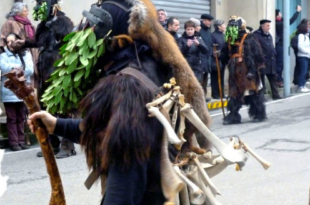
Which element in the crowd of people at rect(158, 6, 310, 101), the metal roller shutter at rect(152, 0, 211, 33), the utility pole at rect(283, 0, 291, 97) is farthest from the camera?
the metal roller shutter at rect(152, 0, 211, 33)

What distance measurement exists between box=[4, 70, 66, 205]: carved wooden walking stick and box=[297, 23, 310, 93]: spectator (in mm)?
15412

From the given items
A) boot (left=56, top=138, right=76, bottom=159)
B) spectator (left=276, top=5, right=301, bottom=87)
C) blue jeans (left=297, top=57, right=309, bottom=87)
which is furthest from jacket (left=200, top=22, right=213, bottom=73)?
boot (left=56, top=138, right=76, bottom=159)

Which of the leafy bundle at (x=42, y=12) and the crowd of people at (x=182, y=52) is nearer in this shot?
the leafy bundle at (x=42, y=12)

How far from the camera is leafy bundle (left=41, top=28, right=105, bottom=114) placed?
2.71 meters

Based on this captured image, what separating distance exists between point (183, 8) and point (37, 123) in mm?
14832

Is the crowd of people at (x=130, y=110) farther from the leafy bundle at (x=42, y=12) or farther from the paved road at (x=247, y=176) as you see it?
the leafy bundle at (x=42, y=12)

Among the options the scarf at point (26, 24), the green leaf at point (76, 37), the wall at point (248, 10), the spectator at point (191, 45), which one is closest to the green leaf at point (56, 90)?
the green leaf at point (76, 37)

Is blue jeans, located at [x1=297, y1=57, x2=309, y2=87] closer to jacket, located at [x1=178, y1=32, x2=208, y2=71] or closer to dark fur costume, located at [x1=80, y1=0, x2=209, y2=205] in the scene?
jacket, located at [x1=178, y1=32, x2=208, y2=71]

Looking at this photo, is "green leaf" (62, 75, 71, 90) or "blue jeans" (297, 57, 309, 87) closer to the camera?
"green leaf" (62, 75, 71, 90)

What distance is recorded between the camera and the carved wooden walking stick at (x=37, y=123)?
8.87 ft

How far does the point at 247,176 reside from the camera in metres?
7.56

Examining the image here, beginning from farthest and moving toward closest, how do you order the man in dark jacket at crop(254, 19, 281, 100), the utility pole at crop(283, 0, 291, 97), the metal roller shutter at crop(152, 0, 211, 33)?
the metal roller shutter at crop(152, 0, 211, 33) < the utility pole at crop(283, 0, 291, 97) < the man in dark jacket at crop(254, 19, 281, 100)

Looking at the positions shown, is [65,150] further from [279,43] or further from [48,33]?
[279,43]

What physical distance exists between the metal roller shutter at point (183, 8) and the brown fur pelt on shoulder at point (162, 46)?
13.6 m
